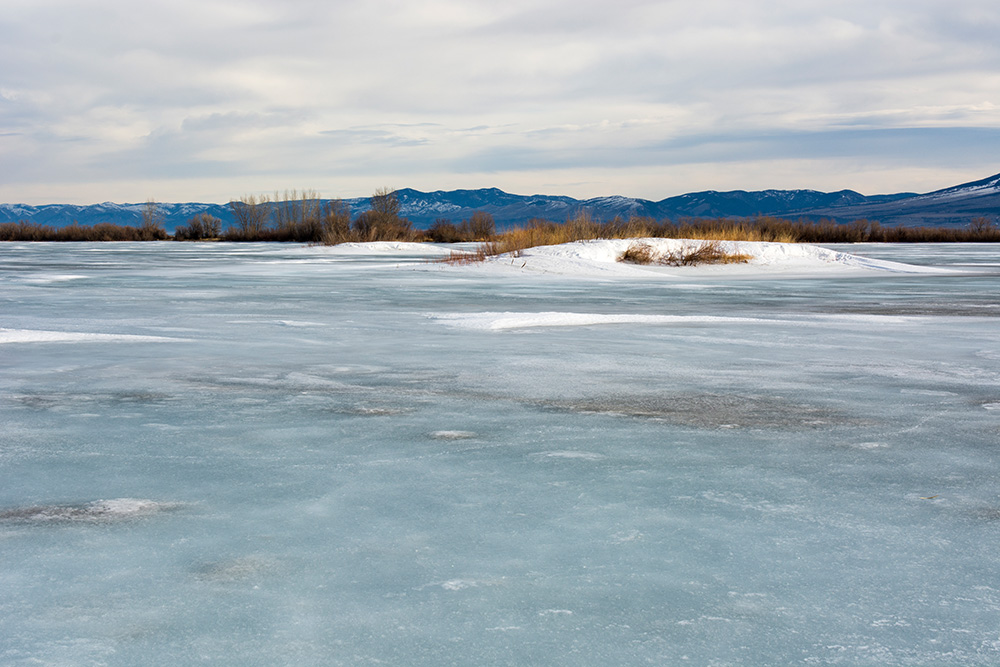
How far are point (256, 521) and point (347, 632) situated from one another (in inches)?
31.1

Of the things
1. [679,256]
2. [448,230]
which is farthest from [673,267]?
[448,230]

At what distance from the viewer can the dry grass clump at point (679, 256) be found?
61.5 ft

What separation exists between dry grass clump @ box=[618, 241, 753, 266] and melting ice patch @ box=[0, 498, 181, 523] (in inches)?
652

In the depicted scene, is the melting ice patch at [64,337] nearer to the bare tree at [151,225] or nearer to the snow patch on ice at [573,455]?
the snow patch on ice at [573,455]

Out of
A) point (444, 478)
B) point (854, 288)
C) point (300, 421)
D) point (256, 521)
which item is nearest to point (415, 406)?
point (300, 421)

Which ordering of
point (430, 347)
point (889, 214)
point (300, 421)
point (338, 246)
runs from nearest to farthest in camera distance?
point (300, 421) < point (430, 347) < point (338, 246) < point (889, 214)

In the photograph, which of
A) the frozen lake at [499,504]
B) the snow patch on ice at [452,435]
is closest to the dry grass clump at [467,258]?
the frozen lake at [499,504]

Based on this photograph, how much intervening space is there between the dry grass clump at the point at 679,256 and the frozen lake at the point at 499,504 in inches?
494

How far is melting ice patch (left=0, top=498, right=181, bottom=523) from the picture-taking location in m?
2.52

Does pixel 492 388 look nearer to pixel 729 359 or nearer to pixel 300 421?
pixel 300 421

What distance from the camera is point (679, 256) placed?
18.9 meters

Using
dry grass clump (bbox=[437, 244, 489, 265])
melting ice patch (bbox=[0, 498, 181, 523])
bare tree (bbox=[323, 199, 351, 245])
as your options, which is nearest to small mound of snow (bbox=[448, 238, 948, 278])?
dry grass clump (bbox=[437, 244, 489, 265])

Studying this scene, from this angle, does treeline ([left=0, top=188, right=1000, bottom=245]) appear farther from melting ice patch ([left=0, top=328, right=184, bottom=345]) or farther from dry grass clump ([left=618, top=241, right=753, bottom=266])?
melting ice patch ([left=0, top=328, right=184, bottom=345])

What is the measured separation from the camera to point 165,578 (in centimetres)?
210
